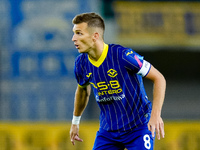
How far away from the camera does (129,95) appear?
163 inches

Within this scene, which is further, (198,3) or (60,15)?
(198,3)

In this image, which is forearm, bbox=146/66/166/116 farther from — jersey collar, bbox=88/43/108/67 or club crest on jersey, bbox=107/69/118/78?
jersey collar, bbox=88/43/108/67

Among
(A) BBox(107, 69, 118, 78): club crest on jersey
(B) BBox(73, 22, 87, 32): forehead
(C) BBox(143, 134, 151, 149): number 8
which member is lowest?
(C) BBox(143, 134, 151, 149): number 8

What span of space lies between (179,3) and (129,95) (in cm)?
1041

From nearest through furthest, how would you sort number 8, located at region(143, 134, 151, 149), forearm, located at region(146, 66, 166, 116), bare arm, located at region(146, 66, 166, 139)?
bare arm, located at region(146, 66, 166, 139)
forearm, located at region(146, 66, 166, 116)
number 8, located at region(143, 134, 151, 149)

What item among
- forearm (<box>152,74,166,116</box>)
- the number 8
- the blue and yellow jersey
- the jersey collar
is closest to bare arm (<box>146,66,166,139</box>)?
forearm (<box>152,74,166,116</box>)

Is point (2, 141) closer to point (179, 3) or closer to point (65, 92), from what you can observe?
point (65, 92)

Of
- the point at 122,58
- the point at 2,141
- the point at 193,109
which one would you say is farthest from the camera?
the point at 193,109

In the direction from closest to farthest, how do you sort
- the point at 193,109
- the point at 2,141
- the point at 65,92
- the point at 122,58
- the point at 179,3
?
the point at 122,58 < the point at 2,141 < the point at 65,92 < the point at 179,3 < the point at 193,109

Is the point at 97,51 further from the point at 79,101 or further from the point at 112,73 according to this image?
the point at 79,101

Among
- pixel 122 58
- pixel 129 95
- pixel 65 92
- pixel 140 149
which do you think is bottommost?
pixel 65 92

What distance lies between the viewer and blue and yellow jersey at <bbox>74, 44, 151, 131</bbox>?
4.11 metres

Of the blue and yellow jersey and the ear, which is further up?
the ear

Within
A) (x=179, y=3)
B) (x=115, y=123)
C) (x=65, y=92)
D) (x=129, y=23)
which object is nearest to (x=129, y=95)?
(x=115, y=123)
